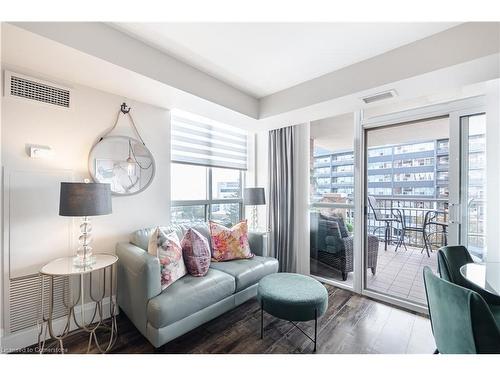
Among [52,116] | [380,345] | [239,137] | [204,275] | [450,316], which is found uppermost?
[239,137]

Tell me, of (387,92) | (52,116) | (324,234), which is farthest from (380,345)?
(52,116)

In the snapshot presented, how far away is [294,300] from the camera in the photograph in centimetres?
175

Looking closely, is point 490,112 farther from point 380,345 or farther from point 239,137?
point 239,137

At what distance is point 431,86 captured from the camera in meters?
1.98

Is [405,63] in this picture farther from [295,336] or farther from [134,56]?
[295,336]

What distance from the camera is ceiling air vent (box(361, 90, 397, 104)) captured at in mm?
2102

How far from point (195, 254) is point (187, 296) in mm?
419

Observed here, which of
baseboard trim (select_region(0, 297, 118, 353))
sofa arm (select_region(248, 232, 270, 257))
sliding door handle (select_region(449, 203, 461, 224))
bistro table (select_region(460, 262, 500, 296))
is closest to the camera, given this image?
bistro table (select_region(460, 262, 500, 296))

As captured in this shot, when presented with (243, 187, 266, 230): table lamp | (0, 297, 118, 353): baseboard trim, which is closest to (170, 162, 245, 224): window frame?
(243, 187, 266, 230): table lamp

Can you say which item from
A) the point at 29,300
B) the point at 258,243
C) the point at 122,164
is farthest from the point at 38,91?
the point at 258,243

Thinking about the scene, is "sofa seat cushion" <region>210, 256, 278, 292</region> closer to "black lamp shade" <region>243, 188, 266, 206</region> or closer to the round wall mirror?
"black lamp shade" <region>243, 188, 266, 206</region>

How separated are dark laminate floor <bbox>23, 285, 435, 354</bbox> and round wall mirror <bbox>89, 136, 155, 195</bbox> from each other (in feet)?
4.40

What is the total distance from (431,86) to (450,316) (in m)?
1.90

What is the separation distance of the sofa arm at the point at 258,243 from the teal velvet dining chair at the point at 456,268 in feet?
5.57
